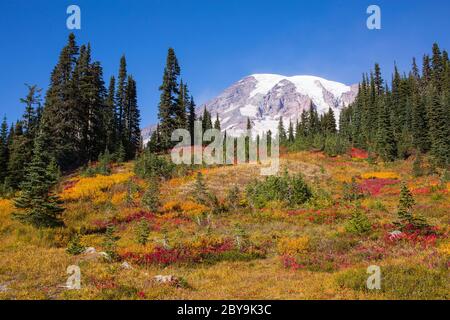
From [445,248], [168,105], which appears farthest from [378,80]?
[445,248]

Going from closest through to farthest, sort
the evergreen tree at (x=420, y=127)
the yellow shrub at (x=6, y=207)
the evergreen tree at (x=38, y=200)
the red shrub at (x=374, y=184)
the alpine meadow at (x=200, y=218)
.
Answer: the alpine meadow at (x=200, y=218)
the evergreen tree at (x=38, y=200)
the yellow shrub at (x=6, y=207)
the red shrub at (x=374, y=184)
the evergreen tree at (x=420, y=127)

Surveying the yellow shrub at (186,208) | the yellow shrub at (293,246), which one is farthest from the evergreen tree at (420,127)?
the yellow shrub at (293,246)

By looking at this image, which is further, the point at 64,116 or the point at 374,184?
the point at 64,116

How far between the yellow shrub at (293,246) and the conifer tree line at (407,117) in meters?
36.3

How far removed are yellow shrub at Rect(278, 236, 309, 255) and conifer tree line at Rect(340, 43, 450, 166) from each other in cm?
3635

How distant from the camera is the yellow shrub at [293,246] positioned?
15.1 meters

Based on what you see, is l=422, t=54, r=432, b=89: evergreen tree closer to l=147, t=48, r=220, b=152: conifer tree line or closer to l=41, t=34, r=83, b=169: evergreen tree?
l=147, t=48, r=220, b=152: conifer tree line

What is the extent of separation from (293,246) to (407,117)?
6637 cm

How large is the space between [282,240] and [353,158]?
42.8 meters

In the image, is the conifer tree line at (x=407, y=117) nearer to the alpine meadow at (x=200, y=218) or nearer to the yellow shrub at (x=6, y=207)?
the alpine meadow at (x=200, y=218)

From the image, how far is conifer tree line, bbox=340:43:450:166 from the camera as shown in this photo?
177ft

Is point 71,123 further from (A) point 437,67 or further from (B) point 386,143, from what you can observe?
(A) point 437,67

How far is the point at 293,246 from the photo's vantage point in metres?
15.4

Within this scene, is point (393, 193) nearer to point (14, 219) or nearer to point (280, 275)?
point (280, 275)
